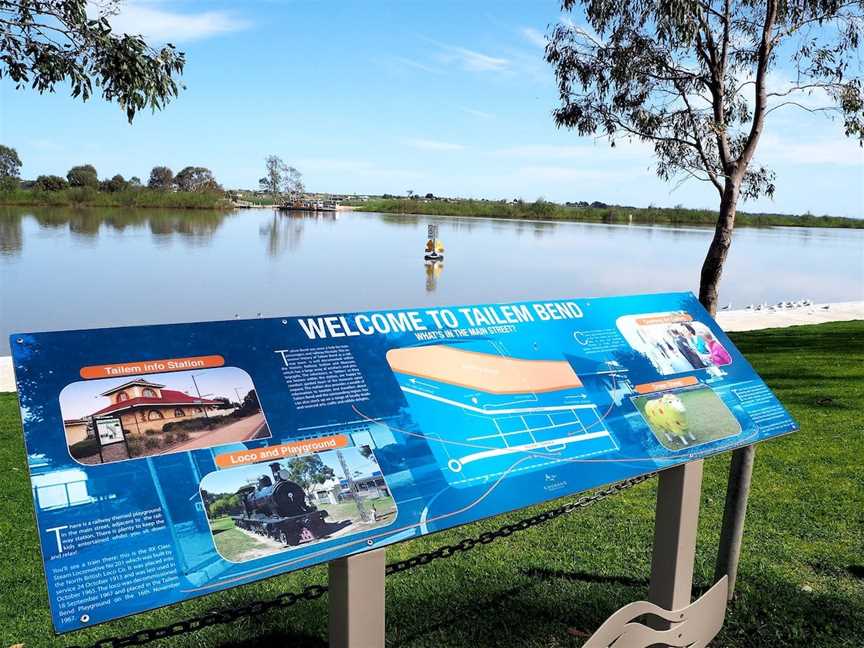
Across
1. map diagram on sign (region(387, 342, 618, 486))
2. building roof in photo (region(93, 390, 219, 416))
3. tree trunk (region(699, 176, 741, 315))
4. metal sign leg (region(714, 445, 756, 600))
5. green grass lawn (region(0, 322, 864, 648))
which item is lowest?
green grass lawn (region(0, 322, 864, 648))

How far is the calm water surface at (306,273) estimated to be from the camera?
19.3m

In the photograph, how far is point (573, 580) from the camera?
3551 millimetres

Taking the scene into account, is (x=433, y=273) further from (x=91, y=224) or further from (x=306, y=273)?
(x=91, y=224)

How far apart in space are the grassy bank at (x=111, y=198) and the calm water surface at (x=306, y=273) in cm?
1991

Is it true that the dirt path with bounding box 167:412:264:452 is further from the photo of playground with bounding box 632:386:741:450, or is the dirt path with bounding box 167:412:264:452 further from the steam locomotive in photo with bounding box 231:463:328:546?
the photo of playground with bounding box 632:386:741:450

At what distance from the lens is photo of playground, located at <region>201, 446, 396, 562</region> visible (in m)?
1.54

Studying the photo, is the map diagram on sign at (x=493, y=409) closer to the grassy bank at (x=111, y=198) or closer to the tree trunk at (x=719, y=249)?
the tree trunk at (x=719, y=249)

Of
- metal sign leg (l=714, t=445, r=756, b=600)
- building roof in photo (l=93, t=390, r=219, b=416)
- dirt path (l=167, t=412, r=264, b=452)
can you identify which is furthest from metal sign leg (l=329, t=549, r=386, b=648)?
metal sign leg (l=714, t=445, r=756, b=600)

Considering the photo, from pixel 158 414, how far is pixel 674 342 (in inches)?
78.5

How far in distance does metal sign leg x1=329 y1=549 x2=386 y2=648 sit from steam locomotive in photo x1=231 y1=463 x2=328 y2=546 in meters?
0.11

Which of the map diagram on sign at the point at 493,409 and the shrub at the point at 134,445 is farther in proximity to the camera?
the map diagram on sign at the point at 493,409

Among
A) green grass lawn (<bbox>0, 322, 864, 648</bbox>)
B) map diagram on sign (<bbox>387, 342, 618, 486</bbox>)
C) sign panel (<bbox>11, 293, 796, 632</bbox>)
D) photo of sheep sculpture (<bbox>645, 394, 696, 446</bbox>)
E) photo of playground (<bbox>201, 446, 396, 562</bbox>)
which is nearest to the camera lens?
sign panel (<bbox>11, 293, 796, 632</bbox>)

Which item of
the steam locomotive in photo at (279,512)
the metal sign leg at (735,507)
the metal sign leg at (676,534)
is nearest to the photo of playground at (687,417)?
the metal sign leg at (676,534)

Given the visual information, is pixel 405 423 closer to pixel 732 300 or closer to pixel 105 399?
pixel 105 399
